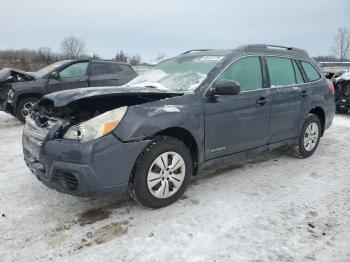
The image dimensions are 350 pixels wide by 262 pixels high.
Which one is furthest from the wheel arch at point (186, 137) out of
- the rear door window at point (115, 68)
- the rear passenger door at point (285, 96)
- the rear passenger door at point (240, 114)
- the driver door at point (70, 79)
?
the rear door window at point (115, 68)

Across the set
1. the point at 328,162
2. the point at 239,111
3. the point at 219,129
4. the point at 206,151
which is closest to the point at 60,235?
the point at 206,151

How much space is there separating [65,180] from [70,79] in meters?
6.52

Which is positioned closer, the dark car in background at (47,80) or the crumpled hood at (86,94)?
the crumpled hood at (86,94)

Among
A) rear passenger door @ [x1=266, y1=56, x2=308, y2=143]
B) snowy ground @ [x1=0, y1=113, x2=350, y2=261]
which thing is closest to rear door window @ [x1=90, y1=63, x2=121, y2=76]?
snowy ground @ [x1=0, y1=113, x2=350, y2=261]

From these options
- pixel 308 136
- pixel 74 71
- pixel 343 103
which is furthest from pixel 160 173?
pixel 343 103

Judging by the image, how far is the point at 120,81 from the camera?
10133 mm

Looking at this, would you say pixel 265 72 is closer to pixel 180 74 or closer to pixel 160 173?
pixel 180 74

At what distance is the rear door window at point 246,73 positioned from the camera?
4.51 metres

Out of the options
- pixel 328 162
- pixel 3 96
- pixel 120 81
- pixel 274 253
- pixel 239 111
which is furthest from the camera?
pixel 120 81

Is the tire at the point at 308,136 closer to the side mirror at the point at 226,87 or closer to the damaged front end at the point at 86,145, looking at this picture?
the side mirror at the point at 226,87

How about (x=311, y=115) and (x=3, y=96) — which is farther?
(x=3, y=96)

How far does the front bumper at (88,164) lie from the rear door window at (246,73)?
1580 mm

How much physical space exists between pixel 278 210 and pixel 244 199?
424 millimetres

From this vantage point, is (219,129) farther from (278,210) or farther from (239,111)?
(278,210)
